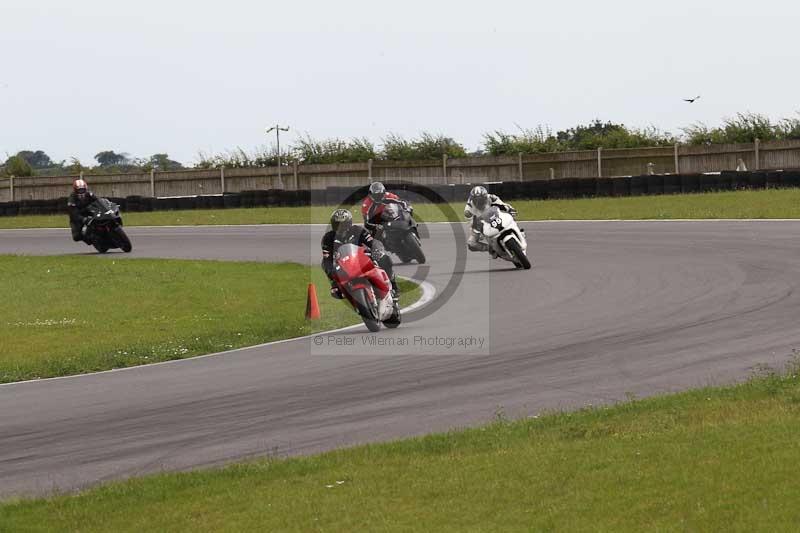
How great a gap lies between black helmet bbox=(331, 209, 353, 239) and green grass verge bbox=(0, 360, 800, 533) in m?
5.95

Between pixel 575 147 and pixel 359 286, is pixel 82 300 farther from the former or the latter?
pixel 575 147

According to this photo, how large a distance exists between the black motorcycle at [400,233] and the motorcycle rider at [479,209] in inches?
57.3

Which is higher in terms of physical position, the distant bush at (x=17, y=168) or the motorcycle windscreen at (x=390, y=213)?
the distant bush at (x=17, y=168)

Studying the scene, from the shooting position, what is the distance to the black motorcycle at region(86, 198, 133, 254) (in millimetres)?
27672

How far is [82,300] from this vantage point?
2027 centimetres

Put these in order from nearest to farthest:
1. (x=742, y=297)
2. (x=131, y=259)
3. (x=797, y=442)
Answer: (x=797, y=442) < (x=742, y=297) < (x=131, y=259)

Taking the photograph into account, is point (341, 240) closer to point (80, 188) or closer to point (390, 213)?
point (390, 213)

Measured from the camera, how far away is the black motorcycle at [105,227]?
2767 cm

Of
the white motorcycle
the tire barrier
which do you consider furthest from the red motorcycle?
the tire barrier

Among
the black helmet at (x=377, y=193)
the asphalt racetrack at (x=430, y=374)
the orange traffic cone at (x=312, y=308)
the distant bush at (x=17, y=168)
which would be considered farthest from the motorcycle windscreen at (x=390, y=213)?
the distant bush at (x=17, y=168)

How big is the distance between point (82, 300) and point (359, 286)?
298 inches

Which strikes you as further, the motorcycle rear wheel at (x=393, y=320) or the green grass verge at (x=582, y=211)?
the green grass verge at (x=582, y=211)

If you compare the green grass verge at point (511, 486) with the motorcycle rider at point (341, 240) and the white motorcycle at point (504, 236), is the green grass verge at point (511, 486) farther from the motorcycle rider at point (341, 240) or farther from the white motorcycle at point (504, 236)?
the white motorcycle at point (504, 236)

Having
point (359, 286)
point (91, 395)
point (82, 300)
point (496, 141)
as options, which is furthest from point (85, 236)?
point (496, 141)
